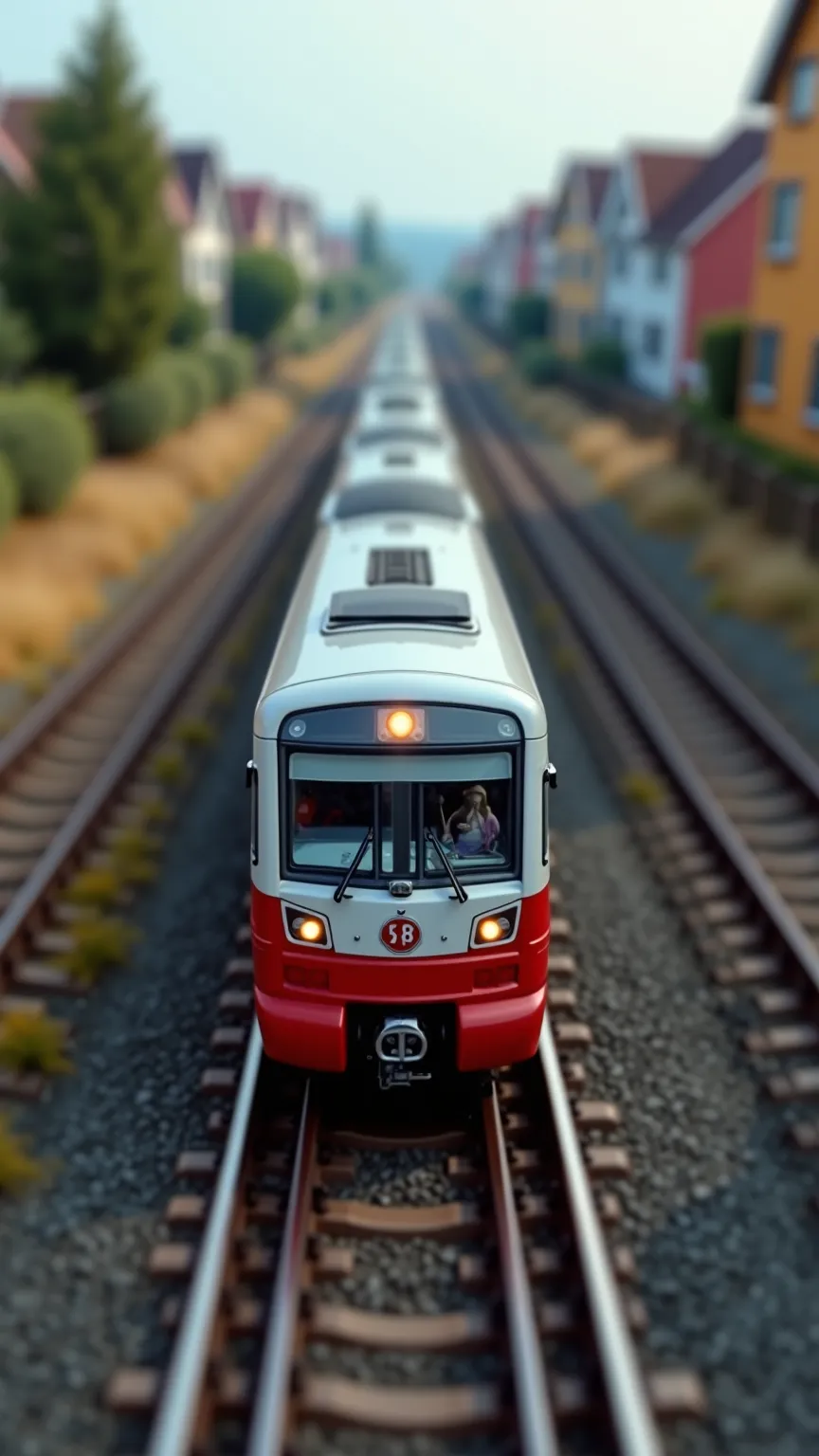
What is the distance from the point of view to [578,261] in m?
51.5

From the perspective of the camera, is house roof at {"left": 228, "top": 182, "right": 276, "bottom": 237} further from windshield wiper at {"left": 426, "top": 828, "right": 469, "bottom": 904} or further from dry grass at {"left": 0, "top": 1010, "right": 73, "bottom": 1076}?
windshield wiper at {"left": 426, "top": 828, "right": 469, "bottom": 904}

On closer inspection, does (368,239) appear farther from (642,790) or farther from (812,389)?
(642,790)

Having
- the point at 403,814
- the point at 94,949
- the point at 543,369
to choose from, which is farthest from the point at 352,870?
the point at 543,369

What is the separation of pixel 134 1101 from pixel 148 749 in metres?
5.43

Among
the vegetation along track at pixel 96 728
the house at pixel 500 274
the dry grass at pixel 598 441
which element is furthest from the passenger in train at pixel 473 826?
the house at pixel 500 274

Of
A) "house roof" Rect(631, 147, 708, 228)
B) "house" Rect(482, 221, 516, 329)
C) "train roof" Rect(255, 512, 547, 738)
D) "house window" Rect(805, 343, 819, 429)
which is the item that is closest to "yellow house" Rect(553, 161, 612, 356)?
"house roof" Rect(631, 147, 708, 228)

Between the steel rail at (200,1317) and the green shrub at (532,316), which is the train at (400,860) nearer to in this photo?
the steel rail at (200,1317)

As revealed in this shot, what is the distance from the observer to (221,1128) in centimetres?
647

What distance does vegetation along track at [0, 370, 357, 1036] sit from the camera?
8.65 m

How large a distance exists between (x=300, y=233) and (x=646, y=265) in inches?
1928

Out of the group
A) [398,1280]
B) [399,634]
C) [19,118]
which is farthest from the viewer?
[19,118]

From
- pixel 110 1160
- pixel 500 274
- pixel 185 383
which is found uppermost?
pixel 500 274

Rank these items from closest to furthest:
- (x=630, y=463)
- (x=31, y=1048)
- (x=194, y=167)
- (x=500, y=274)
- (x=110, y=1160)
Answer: (x=110, y=1160)
(x=31, y=1048)
(x=630, y=463)
(x=194, y=167)
(x=500, y=274)

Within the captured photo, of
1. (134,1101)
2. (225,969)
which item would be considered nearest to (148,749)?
(225,969)
